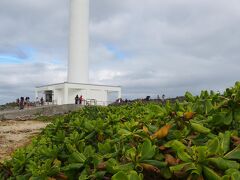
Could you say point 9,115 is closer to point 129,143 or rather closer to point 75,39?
point 75,39

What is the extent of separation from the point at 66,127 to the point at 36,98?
5497cm

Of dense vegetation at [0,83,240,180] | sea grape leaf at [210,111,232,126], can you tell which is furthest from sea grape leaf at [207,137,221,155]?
sea grape leaf at [210,111,232,126]

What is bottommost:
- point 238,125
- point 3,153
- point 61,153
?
point 3,153

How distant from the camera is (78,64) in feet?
166

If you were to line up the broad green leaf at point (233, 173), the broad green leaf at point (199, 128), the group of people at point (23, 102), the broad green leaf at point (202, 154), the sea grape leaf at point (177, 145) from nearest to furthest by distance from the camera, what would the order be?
the broad green leaf at point (233, 173)
the broad green leaf at point (202, 154)
the sea grape leaf at point (177, 145)
the broad green leaf at point (199, 128)
the group of people at point (23, 102)

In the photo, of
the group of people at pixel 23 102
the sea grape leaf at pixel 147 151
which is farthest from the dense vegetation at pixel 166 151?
the group of people at pixel 23 102

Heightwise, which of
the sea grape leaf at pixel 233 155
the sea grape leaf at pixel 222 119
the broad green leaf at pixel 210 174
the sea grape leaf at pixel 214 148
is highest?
the sea grape leaf at pixel 222 119

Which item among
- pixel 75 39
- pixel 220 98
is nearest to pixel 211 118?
pixel 220 98

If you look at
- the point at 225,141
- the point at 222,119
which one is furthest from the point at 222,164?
the point at 222,119

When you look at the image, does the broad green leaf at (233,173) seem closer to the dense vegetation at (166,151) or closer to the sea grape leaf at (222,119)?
the dense vegetation at (166,151)

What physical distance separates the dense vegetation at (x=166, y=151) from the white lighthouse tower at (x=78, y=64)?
47.2 m

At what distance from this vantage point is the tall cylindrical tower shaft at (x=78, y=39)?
50406 millimetres

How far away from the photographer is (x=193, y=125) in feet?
6.06

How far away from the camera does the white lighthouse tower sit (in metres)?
50.4
